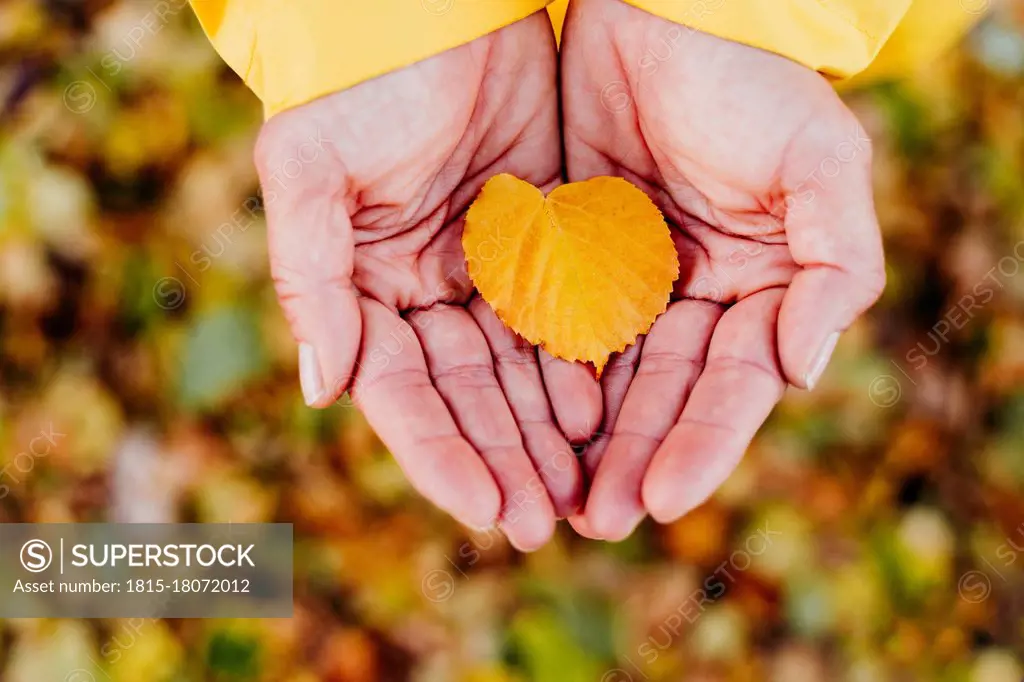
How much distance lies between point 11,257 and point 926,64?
5.61 feet

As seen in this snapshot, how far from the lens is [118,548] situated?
1.56 metres

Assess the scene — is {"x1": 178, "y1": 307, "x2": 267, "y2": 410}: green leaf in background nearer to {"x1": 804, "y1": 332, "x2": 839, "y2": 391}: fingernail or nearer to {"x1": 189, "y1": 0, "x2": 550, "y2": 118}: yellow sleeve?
{"x1": 189, "y1": 0, "x2": 550, "y2": 118}: yellow sleeve

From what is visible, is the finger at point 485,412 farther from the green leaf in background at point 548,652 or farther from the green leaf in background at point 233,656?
the green leaf in background at point 233,656

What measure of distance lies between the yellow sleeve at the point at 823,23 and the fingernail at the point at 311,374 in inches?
25.4

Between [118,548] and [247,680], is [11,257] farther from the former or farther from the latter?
[247,680]

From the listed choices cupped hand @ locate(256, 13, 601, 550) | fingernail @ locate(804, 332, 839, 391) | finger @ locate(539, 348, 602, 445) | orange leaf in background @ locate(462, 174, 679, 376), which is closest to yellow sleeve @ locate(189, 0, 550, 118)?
cupped hand @ locate(256, 13, 601, 550)

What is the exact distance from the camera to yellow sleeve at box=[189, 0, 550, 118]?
115 centimetres

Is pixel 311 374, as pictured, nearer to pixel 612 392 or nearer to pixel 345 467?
pixel 612 392

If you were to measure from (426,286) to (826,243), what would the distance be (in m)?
0.49

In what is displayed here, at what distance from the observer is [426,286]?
1197mm

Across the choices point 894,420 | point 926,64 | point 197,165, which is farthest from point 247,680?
point 926,64

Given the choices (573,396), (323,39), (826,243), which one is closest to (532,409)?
(573,396)

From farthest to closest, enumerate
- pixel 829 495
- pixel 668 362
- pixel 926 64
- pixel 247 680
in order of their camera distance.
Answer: pixel 926 64 → pixel 829 495 → pixel 247 680 → pixel 668 362

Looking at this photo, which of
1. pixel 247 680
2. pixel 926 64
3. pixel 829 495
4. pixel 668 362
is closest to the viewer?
pixel 668 362
